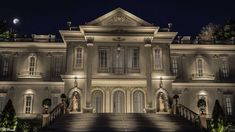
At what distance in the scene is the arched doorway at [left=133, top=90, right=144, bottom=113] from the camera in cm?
3399

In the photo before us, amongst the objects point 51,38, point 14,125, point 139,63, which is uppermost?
point 51,38

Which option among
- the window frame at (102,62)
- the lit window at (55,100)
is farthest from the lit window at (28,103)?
the window frame at (102,62)

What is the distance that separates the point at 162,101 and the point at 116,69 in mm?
5260

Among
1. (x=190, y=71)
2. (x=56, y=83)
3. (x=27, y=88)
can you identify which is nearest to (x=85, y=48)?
(x=56, y=83)

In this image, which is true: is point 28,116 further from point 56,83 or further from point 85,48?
point 85,48

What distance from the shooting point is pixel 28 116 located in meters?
35.6

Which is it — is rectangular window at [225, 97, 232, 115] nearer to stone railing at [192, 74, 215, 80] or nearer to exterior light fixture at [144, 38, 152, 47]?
stone railing at [192, 74, 215, 80]

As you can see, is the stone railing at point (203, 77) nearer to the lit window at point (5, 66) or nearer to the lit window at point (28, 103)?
the lit window at point (28, 103)

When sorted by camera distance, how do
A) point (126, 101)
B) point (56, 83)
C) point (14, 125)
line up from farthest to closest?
point (56, 83) → point (126, 101) → point (14, 125)

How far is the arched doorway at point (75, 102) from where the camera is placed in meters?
33.0

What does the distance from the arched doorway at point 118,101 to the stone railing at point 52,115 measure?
594 cm

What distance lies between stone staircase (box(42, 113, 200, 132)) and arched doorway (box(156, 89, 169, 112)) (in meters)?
4.50

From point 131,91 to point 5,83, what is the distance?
1290 cm

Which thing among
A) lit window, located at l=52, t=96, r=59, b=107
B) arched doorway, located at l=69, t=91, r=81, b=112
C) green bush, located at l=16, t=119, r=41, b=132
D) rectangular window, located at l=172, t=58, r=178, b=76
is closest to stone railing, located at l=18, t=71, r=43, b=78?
lit window, located at l=52, t=96, r=59, b=107
